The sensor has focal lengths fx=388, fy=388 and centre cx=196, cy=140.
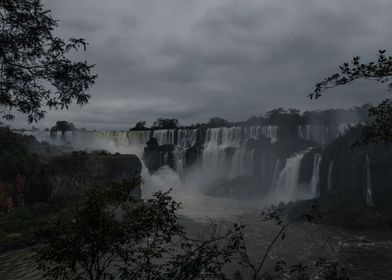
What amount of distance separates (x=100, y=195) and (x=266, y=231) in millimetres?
32402

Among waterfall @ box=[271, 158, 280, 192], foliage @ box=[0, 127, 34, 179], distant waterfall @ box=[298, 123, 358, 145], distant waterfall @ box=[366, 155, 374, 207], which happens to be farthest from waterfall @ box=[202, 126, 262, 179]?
foliage @ box=[0, 127, 34, 179]

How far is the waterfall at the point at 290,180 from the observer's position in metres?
54.5

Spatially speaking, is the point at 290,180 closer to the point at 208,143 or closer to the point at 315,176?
the point at 315,176

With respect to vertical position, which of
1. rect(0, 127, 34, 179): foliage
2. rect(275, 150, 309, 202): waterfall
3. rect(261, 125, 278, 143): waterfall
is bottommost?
rect(275, 150, 309, 202): waterfall

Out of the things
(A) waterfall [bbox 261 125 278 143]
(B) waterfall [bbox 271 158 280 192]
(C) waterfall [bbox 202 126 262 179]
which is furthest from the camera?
(A) waterfall [bbox 261 125 278 143]

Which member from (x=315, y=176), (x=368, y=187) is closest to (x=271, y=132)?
(x=315, y=176)

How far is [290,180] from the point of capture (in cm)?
5575

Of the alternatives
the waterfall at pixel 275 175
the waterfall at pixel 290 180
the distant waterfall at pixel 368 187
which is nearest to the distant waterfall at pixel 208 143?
the waterfall at pixel 275 175

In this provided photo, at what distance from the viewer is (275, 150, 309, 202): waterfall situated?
179ft

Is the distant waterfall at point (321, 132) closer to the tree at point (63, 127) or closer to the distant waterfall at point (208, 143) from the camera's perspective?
the distant waterfall at point (208, 143)

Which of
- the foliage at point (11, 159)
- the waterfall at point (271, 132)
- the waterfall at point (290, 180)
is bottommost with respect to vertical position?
the waterfall at point (290, 180)

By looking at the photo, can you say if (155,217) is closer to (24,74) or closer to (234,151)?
(24,74)

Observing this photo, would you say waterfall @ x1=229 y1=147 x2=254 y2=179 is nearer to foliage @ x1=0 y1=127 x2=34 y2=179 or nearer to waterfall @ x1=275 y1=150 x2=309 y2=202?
waterfall @ x1=275 y1=150 x2=309 y2=202

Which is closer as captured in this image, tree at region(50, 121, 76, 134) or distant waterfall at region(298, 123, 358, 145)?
distant waterfall at region(298, 123, 358, 145)
